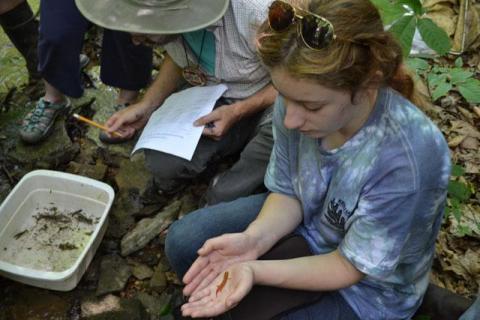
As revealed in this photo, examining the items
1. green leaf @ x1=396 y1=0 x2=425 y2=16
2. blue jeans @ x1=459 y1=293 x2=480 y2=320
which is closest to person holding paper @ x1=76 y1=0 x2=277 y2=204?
green leaf @ x1=396 y1=0 x2=425 y2=16

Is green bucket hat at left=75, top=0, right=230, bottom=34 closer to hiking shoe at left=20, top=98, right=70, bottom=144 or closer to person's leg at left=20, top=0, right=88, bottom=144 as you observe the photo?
person's leg at left=20, top=0, right=88, bottom=144

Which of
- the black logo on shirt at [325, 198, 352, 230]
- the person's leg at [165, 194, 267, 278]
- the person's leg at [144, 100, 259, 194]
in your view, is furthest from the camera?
the person's leg at [144, 100, 259, 194]

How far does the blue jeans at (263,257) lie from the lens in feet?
5.16

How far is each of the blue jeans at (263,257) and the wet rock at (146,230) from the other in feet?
1.86

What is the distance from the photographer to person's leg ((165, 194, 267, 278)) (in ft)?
5.92

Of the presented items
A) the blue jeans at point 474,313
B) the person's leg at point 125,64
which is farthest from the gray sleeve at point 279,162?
the person's leg at point 125,64

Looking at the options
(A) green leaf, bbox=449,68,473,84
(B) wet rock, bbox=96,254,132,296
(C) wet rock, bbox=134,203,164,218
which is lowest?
(B) wet rock, bbox=96,254,132,296

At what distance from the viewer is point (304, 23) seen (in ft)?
3.90

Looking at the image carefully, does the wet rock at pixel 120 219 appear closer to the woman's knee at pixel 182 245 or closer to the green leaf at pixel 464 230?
the woman's knee at pixel 182 245

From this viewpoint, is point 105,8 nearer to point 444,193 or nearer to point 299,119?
point 299,119

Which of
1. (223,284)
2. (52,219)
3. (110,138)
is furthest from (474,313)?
(110,138)

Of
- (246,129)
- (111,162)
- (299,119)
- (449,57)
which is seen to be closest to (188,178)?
(246,129)

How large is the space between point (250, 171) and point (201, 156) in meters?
0.24

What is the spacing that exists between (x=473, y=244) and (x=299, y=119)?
135cm
